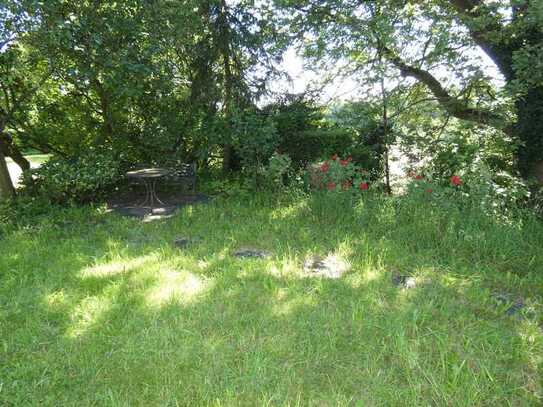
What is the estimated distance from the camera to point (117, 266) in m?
3.33

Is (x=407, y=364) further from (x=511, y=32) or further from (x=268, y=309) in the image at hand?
(x=511, y=32)

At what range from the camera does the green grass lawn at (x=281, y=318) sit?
1.84 metres

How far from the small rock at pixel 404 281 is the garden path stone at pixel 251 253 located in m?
1.23

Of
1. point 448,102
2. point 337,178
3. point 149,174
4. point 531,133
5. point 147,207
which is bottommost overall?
point 147,207

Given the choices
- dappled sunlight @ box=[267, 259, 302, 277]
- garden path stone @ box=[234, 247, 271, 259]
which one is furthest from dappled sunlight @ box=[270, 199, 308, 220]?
dappled sunlight @ box=[267, 259, 302, 277]

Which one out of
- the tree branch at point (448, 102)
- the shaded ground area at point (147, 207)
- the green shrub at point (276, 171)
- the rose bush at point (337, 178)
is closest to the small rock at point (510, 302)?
the rose bush at point (337, 178)

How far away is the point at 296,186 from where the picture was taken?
20.0 ft

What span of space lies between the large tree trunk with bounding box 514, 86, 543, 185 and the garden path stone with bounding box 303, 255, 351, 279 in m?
4.93

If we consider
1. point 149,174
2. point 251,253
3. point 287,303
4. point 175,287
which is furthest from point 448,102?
point 175,287

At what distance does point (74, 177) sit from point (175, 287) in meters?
4.01

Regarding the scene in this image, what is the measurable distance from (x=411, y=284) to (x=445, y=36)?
482 centimetres

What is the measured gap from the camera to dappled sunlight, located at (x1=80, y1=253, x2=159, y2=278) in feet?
10.4

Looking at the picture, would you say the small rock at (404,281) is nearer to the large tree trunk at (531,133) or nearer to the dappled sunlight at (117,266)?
the dappled sunlight at (117,266)

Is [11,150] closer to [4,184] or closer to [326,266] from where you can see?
[4,184]
